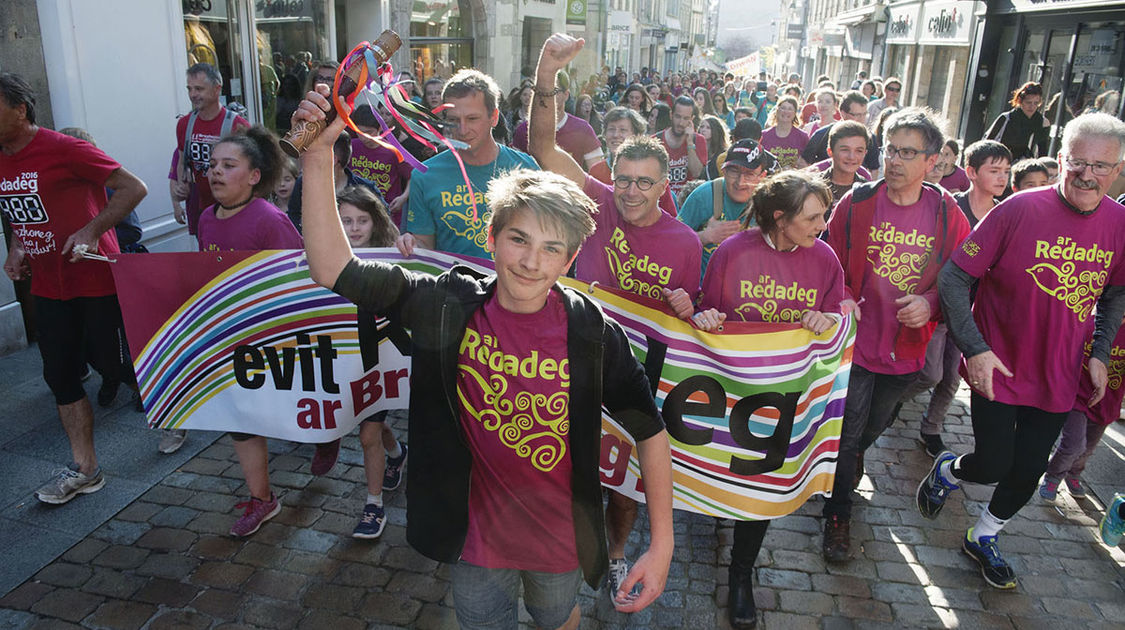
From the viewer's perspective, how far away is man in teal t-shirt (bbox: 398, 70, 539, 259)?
4.02 metres

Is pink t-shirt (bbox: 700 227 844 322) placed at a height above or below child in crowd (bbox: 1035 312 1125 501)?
above

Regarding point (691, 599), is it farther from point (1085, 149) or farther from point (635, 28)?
point (635, 28)

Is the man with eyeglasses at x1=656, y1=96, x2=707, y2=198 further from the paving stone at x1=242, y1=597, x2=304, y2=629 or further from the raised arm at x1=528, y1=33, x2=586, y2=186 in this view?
the paving stone at x1=242, y1=597, x2=304, y2=629

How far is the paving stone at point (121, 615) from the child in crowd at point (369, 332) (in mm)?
954

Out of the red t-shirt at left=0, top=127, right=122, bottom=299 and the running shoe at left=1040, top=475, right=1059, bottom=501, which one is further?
the running shoe at left=1040, top=475, right=1059, bottom=501

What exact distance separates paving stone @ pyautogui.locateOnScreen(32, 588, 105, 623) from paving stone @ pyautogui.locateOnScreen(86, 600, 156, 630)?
0.16 feet

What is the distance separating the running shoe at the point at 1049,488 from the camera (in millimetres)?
4578

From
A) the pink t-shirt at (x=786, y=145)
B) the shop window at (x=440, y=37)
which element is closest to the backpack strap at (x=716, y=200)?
the pink t-shirt at (x=786, y=145)

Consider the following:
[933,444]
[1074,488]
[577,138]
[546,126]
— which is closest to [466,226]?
[546,126]

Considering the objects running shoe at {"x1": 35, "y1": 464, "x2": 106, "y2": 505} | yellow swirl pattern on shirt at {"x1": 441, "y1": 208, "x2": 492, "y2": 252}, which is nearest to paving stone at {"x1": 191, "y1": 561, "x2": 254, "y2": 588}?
running shoe at {"x1": 35, "y1": 464, "x2": 106, "y2": 505}

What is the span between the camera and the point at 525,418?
7.32 feet

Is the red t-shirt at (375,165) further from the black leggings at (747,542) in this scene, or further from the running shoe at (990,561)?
the running shoe at (990,561)

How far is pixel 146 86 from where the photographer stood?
7.57m

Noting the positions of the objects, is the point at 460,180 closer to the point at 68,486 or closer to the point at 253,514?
the point at 253,514
